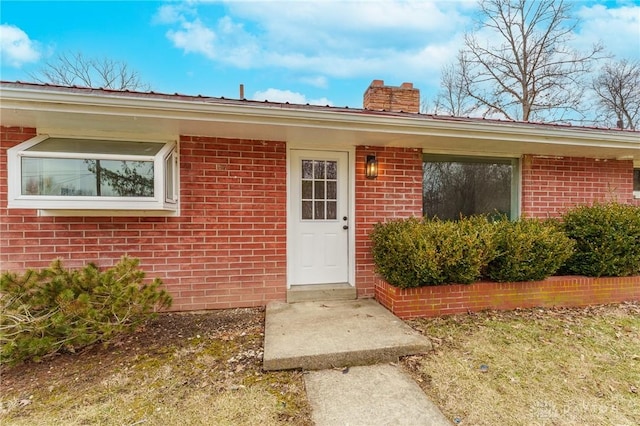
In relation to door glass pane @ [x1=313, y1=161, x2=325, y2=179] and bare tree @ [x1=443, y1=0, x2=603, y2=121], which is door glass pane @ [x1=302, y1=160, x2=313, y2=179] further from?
bare tree @ [x1=443, y1=0, x2=603, y2=121]

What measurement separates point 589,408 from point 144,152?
4759 millimetres

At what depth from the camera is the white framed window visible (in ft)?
10.7

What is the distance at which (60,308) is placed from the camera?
107 inches

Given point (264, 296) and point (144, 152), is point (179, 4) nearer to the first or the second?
point (144, 152)

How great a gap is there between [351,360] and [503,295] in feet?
8.49

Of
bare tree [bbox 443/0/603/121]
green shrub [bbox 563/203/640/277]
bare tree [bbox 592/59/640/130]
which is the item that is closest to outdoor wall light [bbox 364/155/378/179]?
green shrub [bbox 563/203/640/277]

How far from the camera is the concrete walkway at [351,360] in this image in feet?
7.06

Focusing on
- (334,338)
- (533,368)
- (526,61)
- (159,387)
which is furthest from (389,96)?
(526,61)

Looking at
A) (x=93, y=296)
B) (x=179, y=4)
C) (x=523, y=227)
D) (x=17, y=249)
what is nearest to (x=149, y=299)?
(x=93, y=296)

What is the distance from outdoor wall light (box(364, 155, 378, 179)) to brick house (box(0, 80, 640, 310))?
2 cm

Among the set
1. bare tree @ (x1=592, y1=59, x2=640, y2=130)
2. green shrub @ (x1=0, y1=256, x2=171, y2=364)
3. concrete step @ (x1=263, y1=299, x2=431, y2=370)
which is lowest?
concrete step @ (x1=263, y1=299, x2=431, y2=370)

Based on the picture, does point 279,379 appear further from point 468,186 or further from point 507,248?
point 468,186

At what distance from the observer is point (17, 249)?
372 cm

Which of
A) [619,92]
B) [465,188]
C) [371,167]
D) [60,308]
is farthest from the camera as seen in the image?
[619,92]
